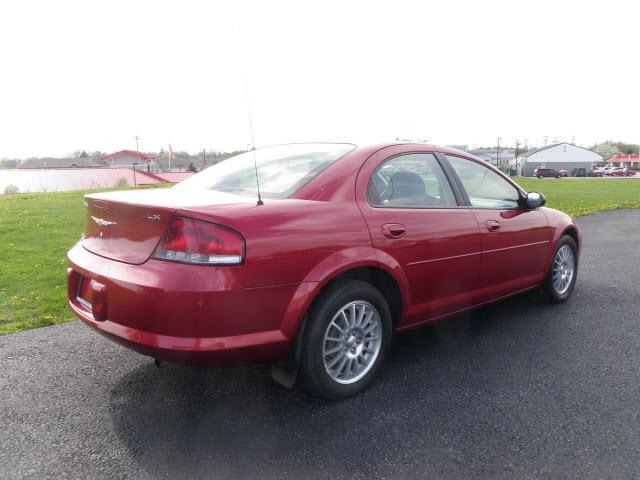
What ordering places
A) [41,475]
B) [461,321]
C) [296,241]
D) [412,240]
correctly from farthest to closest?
1. [461,321]
2. [412,240]
3. [296,241]
4. [41,475]

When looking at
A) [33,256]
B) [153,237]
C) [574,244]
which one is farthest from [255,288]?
[33,256]

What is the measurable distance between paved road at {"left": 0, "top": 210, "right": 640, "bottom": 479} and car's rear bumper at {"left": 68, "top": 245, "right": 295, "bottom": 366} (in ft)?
1.48

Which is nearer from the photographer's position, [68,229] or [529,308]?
[529,308]

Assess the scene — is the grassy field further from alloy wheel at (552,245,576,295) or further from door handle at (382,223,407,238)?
alloy wheel at (552,245,576,295)

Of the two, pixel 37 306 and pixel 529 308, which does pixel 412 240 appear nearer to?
pixel 529 308

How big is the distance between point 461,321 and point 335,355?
1.99 m

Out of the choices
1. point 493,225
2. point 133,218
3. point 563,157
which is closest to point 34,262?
point 133,218

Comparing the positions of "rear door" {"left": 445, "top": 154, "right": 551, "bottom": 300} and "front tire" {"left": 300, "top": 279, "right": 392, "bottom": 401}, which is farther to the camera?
"rear door" {"left": 445, "top": 154, "right": 551, "bottom": 300}

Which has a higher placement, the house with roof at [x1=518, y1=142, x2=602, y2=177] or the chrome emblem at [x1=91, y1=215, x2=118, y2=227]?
the chrome emblem at [x1=91, y1=215, x2=118, y2=227]

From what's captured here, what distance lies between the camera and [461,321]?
4.83 m

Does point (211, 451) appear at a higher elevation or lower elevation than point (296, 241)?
lower

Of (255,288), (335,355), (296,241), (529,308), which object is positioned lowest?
(529,308)

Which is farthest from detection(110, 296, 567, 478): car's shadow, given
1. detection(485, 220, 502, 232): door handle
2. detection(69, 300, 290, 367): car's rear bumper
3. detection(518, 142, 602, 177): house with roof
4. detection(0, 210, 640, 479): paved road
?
detection(518, 142, 602, 177): house with roof

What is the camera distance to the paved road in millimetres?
2555
